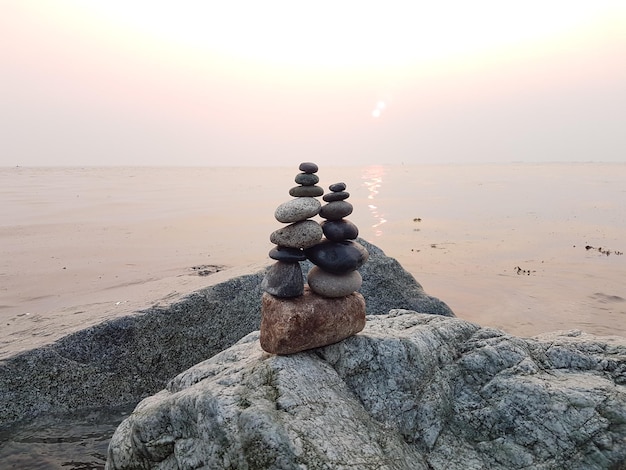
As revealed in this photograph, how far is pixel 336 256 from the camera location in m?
5.96

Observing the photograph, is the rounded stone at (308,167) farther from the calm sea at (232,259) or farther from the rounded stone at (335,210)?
the calm sea at (232,259)

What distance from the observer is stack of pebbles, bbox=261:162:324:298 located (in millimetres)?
5781

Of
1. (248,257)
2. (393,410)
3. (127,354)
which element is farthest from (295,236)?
(248,257)

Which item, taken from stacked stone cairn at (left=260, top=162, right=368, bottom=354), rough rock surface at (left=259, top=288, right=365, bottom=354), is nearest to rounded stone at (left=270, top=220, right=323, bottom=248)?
stacked stone cairn at (left=260, top=162, right=368, bottom=354)

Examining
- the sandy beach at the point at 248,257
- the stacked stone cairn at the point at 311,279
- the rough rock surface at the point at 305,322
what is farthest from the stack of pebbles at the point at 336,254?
the sandy beach at the point at 248,257

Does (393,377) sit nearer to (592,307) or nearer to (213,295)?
(213,295)

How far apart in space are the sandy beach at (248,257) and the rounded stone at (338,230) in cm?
464

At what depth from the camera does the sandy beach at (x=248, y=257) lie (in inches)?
479

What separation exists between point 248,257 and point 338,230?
13.3 m

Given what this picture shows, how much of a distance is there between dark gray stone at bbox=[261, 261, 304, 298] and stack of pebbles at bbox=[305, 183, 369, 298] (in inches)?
9.9

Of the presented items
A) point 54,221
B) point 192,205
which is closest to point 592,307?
point 54,221

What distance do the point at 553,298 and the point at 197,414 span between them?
13.2 meters

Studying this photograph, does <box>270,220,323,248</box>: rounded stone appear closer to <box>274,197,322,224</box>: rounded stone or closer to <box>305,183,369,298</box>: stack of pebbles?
<box>274,197,322,224</box>: rounded stone

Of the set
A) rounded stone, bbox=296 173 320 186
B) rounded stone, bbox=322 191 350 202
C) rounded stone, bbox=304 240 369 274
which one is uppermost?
rounded stone, bbox=296 173 320 186
